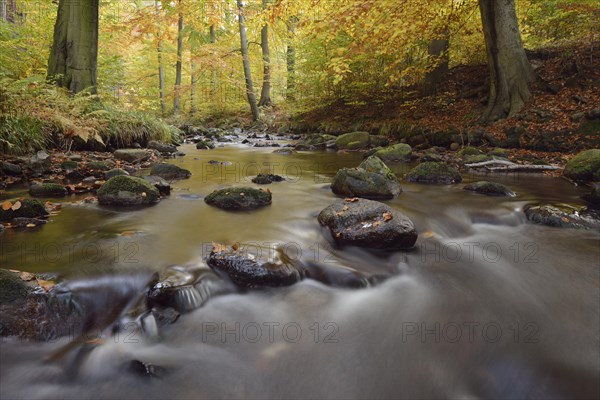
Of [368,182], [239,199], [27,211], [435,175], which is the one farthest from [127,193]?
[435,175]

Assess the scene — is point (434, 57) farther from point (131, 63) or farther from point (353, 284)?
point (131, 63)

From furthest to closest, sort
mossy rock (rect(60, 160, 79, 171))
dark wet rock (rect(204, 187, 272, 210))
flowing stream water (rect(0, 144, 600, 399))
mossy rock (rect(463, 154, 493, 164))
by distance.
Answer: mossy rock (rect(463, 154, 493, 164)) < mossy rock (rect(60, 160, 79, 171)) < dark wet rock (rect(204, 187, 272, 210)) < flowing stream water (rect(0, 144, 600, 399))

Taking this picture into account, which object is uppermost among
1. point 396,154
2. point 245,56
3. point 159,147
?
point 245,56

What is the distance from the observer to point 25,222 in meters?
3.58

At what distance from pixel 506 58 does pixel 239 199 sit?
8513mm

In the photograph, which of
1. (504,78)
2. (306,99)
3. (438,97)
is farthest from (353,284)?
(306,99)

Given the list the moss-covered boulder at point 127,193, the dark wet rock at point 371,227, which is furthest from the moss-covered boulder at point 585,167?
the moss-covered boulder at point 127,193

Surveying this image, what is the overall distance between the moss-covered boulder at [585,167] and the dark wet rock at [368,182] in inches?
122

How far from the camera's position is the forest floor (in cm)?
794

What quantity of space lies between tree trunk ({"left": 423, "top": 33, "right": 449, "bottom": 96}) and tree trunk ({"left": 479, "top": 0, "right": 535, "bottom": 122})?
2.10m

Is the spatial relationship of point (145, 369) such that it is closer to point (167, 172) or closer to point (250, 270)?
point (250, 270)

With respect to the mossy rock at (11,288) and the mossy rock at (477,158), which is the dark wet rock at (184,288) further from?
the mossy rock at (477,158)

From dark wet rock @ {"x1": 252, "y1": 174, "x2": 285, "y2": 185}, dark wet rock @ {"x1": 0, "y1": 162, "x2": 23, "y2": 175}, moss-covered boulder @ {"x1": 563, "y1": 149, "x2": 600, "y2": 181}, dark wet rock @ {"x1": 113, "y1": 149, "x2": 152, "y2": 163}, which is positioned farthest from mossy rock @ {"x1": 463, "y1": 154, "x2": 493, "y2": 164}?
dark wet rock @ {"x1": 0, "y1": 162, "x2": 23, "y2": 175}

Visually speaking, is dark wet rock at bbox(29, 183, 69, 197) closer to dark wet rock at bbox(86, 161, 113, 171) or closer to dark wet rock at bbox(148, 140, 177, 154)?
dark wet rock at bbox(86, 161, 113, 171)
